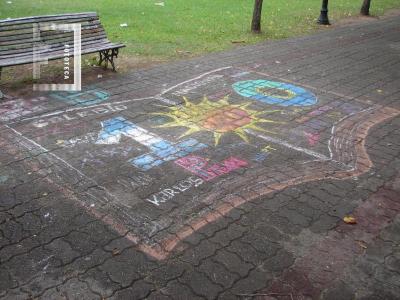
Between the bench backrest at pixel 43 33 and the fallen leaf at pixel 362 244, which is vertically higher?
the bench backrest at pixel 43 33

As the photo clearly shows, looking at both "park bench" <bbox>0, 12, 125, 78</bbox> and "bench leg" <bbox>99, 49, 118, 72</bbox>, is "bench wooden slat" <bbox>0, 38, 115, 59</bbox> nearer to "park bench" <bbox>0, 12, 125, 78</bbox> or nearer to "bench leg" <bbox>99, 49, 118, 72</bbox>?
"park bench" <bbox>0, 12, 125, 78</bbox>

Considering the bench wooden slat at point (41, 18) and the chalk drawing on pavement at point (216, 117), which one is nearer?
the chalk drawing on pavement at point (216, 117)

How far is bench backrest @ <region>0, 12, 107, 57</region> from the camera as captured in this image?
680 cm

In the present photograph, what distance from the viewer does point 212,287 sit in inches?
128

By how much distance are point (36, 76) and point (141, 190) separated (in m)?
4.24

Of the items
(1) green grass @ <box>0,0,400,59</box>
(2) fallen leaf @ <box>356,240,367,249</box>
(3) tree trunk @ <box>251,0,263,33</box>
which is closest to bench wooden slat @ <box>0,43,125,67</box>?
(1) green grass @ <box>0,0,400,59</box>

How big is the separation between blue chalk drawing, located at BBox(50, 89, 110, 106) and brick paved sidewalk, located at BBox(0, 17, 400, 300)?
0.10ft

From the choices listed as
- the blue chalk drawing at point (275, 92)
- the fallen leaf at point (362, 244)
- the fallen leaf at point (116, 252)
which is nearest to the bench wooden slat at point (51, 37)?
the blue chalk drawing at point (275, 92)

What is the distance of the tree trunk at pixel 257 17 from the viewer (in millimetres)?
11539

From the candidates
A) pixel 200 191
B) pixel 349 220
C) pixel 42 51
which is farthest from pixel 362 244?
pixel 42 51

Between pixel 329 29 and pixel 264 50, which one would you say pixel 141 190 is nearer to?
pixel 264 50

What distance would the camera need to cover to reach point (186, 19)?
12.9m

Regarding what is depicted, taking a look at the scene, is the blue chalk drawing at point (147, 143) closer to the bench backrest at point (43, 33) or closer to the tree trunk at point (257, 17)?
the bench backrest at point (43, 33)

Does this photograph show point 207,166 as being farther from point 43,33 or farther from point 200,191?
point 43,33
